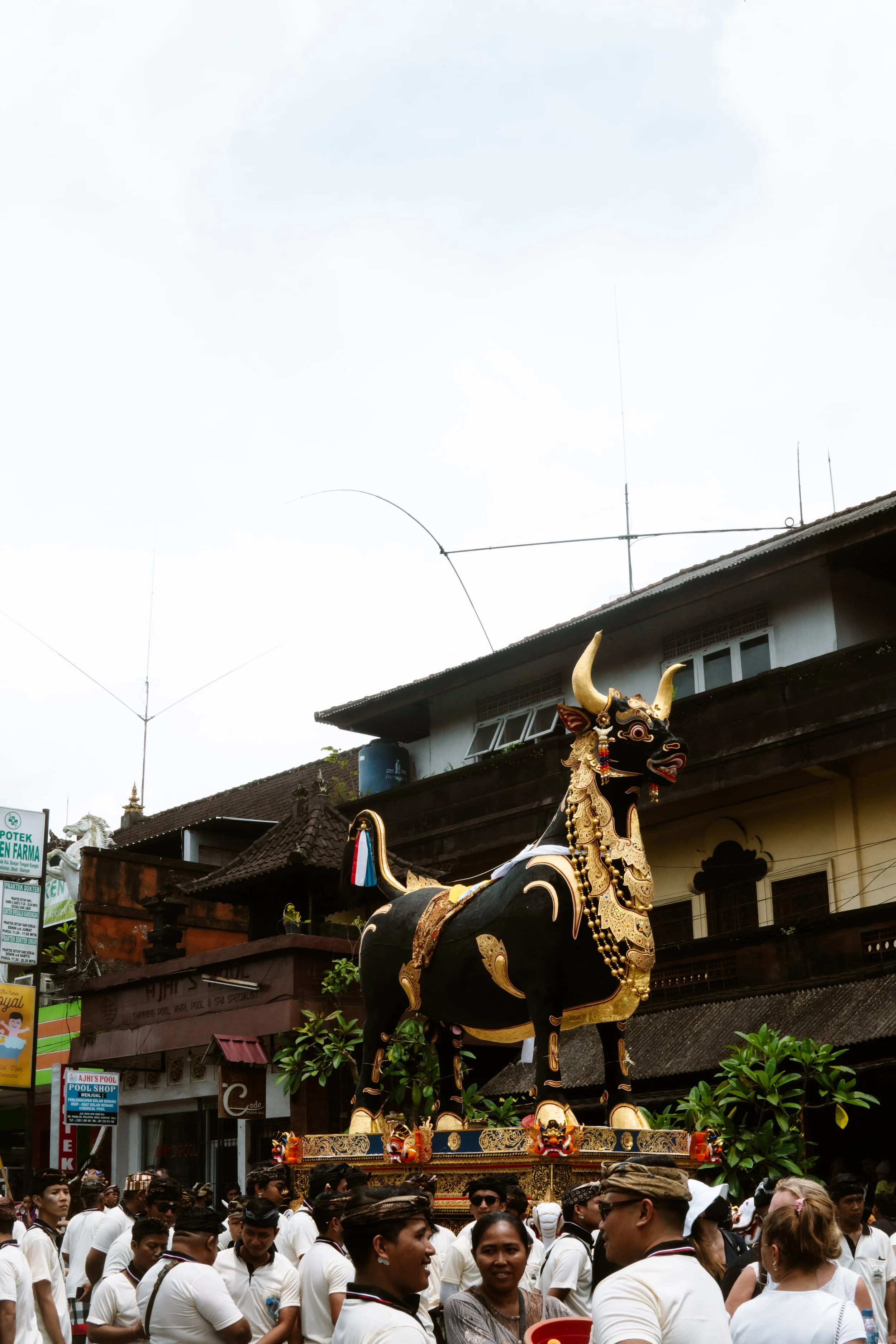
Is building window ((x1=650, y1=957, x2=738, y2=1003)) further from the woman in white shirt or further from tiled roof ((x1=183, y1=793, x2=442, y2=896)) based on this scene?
→ the woman in white shirt


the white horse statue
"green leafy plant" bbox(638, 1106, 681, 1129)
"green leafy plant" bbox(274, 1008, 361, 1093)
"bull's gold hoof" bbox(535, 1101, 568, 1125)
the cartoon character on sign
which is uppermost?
the white horse statue

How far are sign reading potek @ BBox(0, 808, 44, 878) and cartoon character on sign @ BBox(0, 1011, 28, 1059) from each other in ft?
7.69

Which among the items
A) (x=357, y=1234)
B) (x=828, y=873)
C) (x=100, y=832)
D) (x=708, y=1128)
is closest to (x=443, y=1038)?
(x=708, y=1128)

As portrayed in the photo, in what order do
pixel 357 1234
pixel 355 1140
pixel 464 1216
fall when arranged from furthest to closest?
1. pixel 355 1140
2. pixel 464 1216
3. pixel 357 1234

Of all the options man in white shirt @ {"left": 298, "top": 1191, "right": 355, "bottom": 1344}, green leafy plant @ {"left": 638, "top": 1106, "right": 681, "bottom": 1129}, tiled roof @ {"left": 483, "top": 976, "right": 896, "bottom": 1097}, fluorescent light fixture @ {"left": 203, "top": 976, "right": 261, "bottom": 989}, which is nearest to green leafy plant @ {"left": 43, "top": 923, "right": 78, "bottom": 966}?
fluorescent light fixture @ {"left": 203, "top": 976, "right": 261, "bottom": 989}

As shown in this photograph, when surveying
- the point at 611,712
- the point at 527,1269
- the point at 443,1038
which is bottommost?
the point at 527,1269

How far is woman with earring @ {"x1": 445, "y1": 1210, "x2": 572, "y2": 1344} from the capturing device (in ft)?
20.4

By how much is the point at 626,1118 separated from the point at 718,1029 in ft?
23.9

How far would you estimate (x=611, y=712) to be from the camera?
461 inches

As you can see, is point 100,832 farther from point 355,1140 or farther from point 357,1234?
point 357,1234

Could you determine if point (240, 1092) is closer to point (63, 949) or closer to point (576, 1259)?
point (63, 949)

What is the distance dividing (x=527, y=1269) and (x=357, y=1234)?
14.2 ft

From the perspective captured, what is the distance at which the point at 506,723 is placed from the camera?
26.5 metres

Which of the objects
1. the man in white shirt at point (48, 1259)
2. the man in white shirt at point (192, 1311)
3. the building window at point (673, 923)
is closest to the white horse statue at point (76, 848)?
the building window at point (673, 923)
